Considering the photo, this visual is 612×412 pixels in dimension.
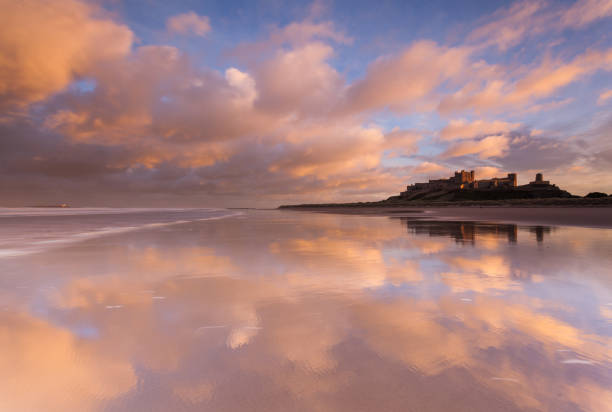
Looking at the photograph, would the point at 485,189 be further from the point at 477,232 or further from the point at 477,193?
the point at 477,232

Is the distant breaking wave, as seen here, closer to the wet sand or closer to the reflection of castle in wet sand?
the reflection of castle in wet sand

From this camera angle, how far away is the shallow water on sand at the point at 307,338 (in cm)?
188

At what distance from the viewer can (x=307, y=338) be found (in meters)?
2.70

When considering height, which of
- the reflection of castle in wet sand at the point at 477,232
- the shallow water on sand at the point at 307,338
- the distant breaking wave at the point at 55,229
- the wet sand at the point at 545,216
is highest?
the distant breaking wave at the point at 55,229

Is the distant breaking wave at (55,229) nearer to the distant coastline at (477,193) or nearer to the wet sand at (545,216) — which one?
the wet sand at (545,216)

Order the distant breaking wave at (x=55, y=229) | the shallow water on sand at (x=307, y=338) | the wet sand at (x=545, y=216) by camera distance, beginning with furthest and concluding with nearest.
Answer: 1. the wet sand at (x=545, y=216)
2. the distant breaking wave at (x=55, y=229)
3. the shallow water on sand at (x=307, y=338)

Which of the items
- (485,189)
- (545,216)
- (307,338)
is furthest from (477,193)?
(307,338)

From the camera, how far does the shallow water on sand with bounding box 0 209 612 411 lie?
6.16ft

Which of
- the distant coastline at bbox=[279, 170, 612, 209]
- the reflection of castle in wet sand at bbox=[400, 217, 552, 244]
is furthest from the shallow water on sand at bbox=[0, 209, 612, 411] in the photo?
the distant coastline at bbox=[279, 170, 612, 209]

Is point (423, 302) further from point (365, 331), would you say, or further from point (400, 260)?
point (400, 260)

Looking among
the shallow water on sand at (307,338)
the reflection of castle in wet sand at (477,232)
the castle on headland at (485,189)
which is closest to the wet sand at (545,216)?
the reflection of castle in wet sand at (477,232)

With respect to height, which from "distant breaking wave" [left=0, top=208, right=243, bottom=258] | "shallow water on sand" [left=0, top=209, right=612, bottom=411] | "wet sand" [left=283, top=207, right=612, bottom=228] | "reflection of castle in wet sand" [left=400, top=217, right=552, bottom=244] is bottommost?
"wet sand" [left=283, top=207, right=612, bottom=228]

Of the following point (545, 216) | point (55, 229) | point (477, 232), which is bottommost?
point (545, 216)

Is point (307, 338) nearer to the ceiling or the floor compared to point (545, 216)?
nearer to the ceiling
